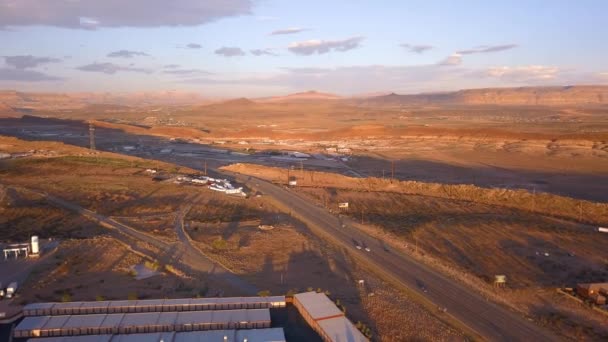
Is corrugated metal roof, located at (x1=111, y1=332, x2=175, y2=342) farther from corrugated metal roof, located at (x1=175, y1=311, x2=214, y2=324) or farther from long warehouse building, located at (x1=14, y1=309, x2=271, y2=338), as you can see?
corrugated metal roof, located at (x1=175, y1=311, x2=214, y2=324)

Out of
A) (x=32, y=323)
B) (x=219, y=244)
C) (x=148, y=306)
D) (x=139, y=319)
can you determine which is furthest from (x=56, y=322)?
(x=219, y=244)

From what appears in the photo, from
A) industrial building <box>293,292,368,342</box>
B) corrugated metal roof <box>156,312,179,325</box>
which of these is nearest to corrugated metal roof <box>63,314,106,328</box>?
corrugated metal roof <box>156,312,179,325</box>

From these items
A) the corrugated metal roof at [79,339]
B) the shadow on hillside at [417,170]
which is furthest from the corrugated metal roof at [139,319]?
the shadow on hillside at [417,170]

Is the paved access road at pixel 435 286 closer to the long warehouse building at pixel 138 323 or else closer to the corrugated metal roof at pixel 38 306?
the long warehouse building at pixel 138 323

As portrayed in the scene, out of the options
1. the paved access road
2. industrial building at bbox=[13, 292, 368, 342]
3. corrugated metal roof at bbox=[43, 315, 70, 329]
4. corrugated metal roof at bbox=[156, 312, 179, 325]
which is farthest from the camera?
the paved access road

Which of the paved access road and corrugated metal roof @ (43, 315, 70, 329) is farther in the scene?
the paved access road

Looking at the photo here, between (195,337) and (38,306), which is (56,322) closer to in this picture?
(38,306)
